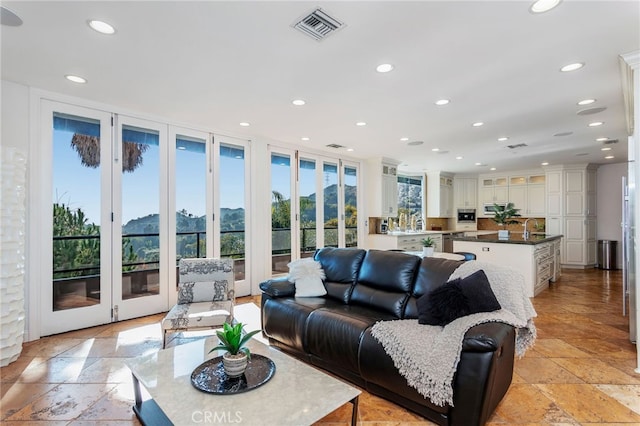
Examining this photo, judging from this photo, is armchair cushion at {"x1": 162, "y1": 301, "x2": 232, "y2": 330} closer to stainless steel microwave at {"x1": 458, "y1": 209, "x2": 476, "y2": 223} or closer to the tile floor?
the tile floor

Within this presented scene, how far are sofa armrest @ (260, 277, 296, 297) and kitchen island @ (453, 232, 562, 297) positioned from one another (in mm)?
3607

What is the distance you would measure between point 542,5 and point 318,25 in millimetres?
1405

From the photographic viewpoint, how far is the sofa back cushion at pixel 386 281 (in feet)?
9.29

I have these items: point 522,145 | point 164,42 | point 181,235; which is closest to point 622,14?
point 164,42

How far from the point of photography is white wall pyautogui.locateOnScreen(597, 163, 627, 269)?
7.92 metres

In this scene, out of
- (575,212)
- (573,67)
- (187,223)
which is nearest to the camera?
(573,67)

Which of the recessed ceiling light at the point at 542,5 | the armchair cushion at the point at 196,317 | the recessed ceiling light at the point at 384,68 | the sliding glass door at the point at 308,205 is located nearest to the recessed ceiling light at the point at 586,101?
the recessed ceiling light at the point at 542,5

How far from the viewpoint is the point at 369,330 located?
229cm

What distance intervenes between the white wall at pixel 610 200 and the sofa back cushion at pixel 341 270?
26.4ft

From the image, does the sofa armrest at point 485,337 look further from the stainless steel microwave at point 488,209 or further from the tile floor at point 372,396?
the stainless steel microwave at point 488,209

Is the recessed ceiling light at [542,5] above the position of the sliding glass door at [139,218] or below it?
above

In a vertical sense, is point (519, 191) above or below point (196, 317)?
above

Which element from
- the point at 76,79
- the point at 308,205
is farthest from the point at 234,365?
the point at 308,205

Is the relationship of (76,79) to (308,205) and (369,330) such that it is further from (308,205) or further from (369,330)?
(308,205)
